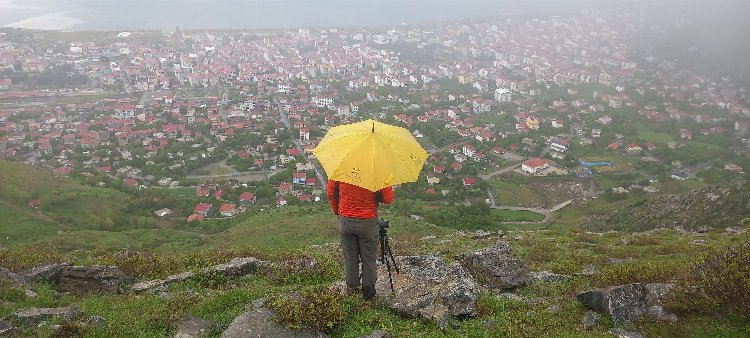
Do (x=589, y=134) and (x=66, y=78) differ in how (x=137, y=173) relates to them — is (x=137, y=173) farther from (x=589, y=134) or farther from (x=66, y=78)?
(x=589, y=134)

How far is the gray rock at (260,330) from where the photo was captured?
5.25 m

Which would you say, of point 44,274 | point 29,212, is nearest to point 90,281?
point 44,274

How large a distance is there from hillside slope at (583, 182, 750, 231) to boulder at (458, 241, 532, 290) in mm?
17285

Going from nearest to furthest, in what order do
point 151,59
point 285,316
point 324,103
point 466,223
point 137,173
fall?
point 285,316 < point 466,223 < point 137,173 < point 324,103 < point 151,59

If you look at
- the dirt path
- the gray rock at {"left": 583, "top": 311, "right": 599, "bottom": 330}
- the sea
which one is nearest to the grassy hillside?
the dirt path

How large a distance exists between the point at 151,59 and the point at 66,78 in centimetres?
1700

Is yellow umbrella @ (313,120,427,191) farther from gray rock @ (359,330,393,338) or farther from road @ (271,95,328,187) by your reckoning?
road @ (271,95,328,187)

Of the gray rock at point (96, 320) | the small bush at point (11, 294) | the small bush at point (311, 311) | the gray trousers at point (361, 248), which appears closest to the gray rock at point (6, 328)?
the gray rock at point (96, 320)

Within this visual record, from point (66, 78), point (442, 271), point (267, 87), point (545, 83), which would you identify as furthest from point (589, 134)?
point (66, 78)

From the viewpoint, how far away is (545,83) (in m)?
80.7

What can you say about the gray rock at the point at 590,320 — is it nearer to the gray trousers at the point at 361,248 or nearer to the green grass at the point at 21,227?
the gray trousers at the point at 361,248

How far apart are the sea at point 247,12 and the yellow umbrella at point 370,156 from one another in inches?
4838

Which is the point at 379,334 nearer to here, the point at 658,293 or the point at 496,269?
the point at 496,269

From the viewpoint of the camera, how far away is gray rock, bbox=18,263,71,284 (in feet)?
26.7
